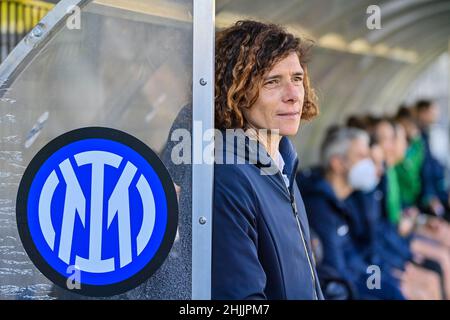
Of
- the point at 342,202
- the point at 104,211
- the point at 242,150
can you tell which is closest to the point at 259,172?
the point at 242,150

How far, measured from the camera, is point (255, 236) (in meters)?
2.38

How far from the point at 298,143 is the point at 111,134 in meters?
4.34

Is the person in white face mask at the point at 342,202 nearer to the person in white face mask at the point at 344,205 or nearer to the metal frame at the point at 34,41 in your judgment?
the person in white face mask at the point at 344,205

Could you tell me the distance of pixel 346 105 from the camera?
7.44 metres

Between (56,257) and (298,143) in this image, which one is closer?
(56,257)

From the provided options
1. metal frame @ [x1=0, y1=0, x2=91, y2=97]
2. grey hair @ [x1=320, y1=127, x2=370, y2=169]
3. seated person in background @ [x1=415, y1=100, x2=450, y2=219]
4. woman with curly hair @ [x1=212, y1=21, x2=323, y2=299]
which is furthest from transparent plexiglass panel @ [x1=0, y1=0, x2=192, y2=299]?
seated person in background @ [x1=415, y1=100, x2=450, y2=219]

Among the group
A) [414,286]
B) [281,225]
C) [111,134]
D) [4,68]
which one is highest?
[4,68]

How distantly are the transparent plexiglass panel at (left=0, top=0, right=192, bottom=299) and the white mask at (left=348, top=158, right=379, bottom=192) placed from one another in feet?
10.9

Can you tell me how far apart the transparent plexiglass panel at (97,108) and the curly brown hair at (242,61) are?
0.17 metres

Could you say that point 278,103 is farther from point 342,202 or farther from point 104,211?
point 342,202

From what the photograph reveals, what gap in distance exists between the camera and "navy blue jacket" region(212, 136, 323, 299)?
2.34 meters
